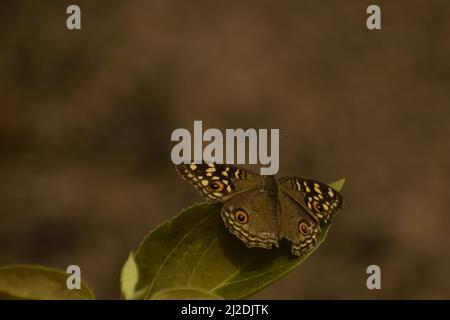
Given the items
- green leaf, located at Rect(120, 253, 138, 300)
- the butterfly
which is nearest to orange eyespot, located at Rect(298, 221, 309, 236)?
the butterfly

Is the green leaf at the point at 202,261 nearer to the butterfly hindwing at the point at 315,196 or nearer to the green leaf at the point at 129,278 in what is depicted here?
the green leaf at the point at 129,278

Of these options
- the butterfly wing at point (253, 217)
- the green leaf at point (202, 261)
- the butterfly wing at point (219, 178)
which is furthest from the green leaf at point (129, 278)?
the butterfly wing at point (219, 178)

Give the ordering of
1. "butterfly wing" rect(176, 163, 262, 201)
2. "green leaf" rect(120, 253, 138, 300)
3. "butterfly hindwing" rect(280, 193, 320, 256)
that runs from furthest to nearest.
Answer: "butterfly wing" rect(176, 163, 262, 201)
"butterfly hindwing" rect(280, 193, 320, 256)
"green leaf" rect(120, 253, 138, 300)

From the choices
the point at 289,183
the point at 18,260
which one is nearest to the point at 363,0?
the point at 18,260

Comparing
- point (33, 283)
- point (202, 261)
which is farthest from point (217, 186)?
point (33, 283)

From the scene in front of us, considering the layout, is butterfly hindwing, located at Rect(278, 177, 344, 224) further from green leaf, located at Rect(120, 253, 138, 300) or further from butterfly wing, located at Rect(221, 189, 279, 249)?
green leaf, located at Rect(120, 253, 138, 300)

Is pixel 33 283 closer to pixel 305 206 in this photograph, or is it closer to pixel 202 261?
pixel 202 261

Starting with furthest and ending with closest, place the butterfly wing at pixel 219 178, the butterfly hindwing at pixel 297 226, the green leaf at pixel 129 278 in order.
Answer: the butterfly wing at pixel 219 178
the butterfly hindwing at pixel 297 226
the green leaf at pixel 129 278
